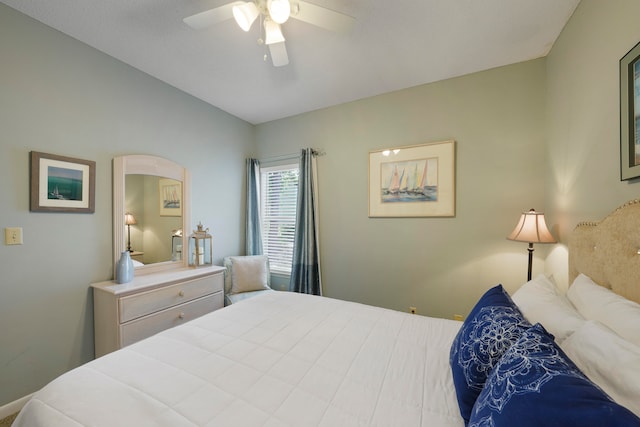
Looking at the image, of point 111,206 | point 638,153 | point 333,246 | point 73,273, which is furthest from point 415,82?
point 73,273

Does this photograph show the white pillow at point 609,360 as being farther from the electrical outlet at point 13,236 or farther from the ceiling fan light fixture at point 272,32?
the electrical outlet at point 13,236

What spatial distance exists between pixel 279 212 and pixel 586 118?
3.02 metres

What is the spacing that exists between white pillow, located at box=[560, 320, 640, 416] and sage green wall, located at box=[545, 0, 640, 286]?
75 centimetres

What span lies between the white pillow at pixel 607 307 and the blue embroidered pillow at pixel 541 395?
34cm

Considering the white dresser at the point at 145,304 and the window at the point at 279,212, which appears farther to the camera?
the window at the point at 279,212

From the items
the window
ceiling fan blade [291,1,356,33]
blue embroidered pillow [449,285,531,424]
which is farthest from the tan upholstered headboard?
the window

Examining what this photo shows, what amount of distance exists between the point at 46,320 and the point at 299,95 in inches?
115

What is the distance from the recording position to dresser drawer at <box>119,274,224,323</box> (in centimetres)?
187

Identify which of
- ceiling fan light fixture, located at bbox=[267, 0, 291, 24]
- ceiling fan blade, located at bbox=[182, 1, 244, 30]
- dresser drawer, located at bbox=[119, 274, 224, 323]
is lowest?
dresser drawer, located at bbox=[119, 274, 224, 323]

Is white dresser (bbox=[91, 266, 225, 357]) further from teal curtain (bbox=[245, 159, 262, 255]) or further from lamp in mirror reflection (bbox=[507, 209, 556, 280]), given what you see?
lamp in mirror reflection (bbox=[507, 209, 556, 280])

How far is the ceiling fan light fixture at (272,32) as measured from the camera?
1.45 meters

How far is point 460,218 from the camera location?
2.32m

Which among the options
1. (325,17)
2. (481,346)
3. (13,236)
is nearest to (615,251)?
(481,346)

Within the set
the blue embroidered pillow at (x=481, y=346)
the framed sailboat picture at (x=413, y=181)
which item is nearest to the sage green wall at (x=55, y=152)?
the framed sailboat picture at (x=413, y=181)
